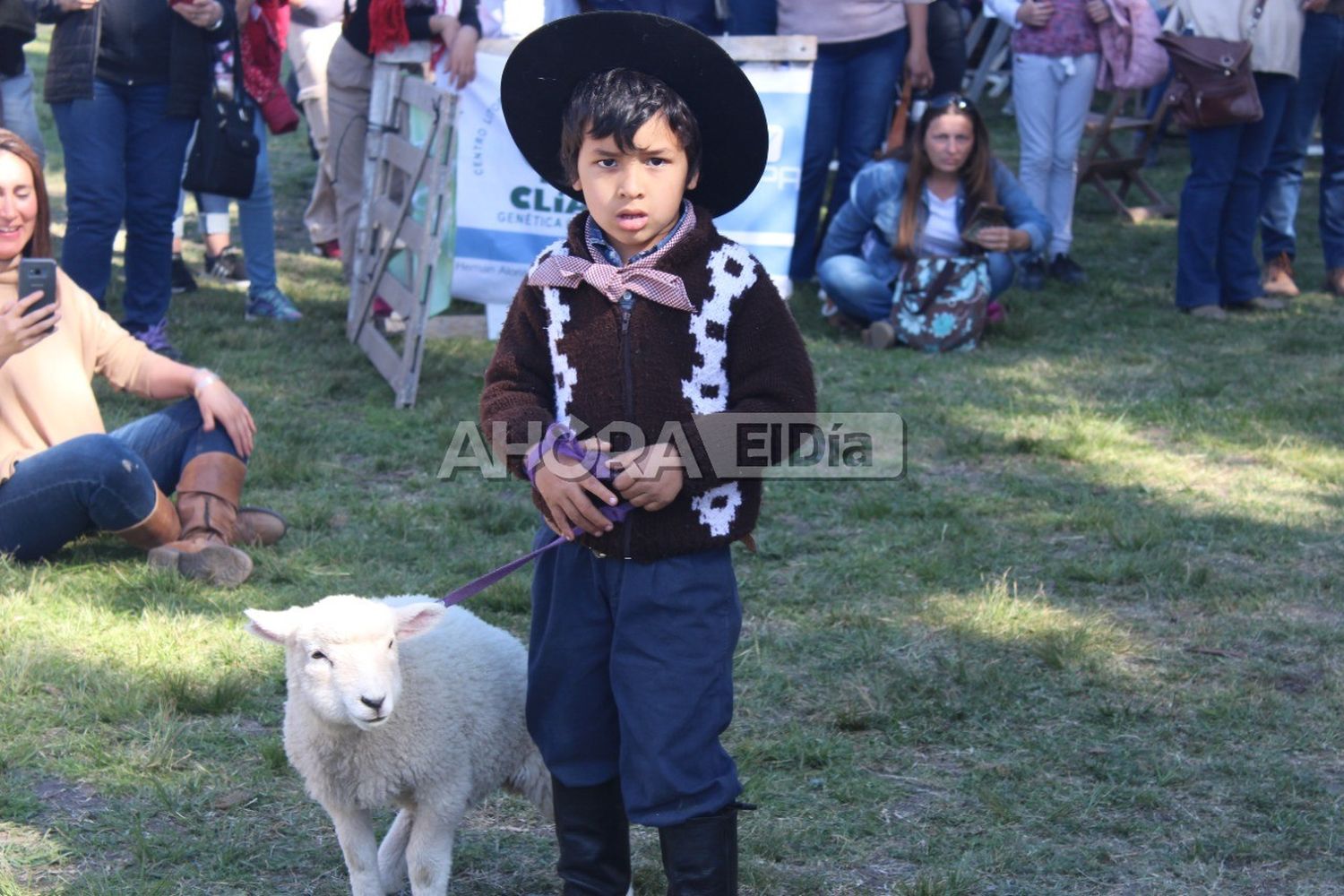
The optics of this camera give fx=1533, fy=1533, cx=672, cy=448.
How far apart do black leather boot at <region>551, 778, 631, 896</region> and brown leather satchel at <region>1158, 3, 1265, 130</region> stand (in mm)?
5745

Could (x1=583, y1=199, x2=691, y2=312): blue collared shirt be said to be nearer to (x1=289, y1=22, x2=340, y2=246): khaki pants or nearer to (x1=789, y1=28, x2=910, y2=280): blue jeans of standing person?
(x1=789, y1=28, x2=910, y2=280): blue jeans of standing person

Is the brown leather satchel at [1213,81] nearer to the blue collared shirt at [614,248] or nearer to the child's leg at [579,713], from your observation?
the blue collared shirt at [614,248]

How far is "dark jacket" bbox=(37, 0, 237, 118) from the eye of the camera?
19.3 feet

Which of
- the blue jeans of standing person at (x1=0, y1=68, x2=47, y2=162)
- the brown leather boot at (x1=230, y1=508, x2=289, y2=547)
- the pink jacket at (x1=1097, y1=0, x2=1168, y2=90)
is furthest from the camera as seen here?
the pink jacket at (x1=1097, y1=0, x2=1168, y2=90)

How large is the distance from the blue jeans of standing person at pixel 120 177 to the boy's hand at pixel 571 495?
4240 millimetres

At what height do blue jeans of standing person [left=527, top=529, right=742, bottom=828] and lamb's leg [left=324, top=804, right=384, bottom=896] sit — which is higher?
blue jeans of standing person [left=527, top=529, right=742, bottom=828]

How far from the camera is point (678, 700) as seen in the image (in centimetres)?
253

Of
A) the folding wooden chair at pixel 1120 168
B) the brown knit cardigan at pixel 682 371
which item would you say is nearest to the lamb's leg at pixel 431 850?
the brown knit cardigan at pixel 682 371

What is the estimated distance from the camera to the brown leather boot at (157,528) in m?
4.43

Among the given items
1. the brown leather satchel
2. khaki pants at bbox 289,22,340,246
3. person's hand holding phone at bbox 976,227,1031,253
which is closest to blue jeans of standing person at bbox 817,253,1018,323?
person's hand holding phone at bbox 976,227,1031,253

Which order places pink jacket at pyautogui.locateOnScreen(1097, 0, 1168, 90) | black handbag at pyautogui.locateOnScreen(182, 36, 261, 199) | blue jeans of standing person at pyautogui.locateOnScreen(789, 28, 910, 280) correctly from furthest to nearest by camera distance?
pink jacket at pyautogui.locateOnScreen(1097, 0, 1168, 90) → blue jeans of standing person at pyautogui.locateOnScreen(789, 28, 910, 280) → black handbag at pyautogui.locateOnScreen(182, 36, 261, 199)

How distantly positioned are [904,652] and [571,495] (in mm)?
1828

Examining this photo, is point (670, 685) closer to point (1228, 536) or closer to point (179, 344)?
point (1228, 536)

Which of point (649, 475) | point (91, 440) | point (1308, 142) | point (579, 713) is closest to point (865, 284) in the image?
point (1308, 142)
